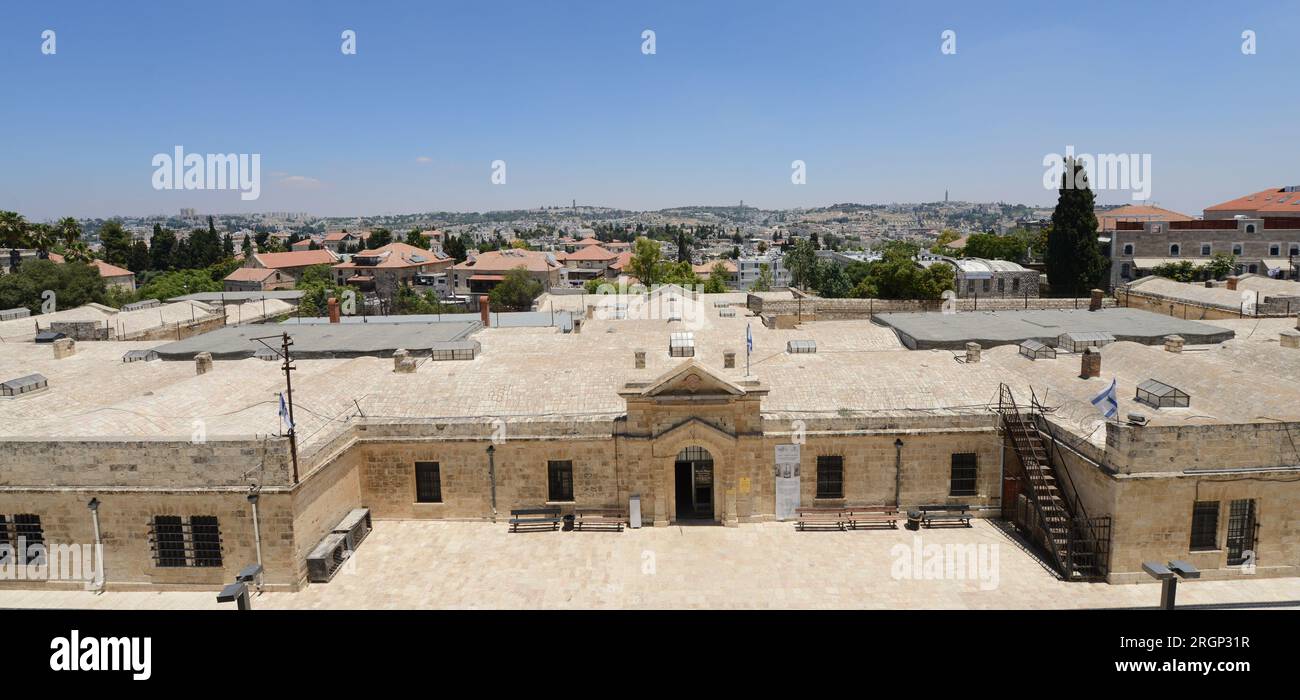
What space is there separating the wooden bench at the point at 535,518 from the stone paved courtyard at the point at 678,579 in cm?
47

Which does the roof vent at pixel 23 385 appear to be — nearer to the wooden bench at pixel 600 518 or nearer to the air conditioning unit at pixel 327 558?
the air conditioning unit at pixel 327 558

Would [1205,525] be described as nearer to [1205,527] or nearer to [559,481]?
[1205,527]

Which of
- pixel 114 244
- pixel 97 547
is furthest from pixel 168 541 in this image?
pixel 114 244

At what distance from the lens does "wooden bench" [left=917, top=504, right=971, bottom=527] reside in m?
27.9

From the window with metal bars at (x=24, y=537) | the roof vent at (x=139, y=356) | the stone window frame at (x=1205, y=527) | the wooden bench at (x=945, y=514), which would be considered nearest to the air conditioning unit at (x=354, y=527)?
the window with metal bars at (x=24, y=537)

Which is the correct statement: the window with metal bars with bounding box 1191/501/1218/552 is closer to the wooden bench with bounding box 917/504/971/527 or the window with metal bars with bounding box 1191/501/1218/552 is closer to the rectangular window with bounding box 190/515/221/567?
the wooden bench with bounding box 917/504/971/527

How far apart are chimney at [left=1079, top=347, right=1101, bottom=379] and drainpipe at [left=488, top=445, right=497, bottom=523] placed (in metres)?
23.7

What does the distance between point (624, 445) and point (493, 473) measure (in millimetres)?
5038

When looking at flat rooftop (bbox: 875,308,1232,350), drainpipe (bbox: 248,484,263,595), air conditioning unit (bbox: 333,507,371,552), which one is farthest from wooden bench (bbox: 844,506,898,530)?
drainpipe (bbox: 248,484,263,595)

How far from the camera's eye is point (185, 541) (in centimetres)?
2436

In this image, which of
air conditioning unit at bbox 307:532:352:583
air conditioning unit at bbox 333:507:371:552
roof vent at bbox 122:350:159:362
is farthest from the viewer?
roof vent at bbox 122:350:159:362

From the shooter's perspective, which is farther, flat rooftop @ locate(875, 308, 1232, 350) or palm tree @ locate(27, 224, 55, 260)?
palm tree @ locate(27, 224, 55, 260)
